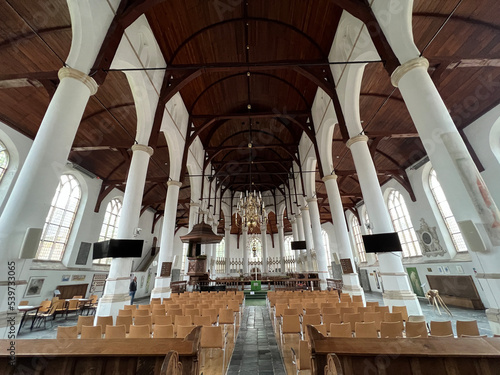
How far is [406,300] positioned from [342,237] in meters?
3.44

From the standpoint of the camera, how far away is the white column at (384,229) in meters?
4.93

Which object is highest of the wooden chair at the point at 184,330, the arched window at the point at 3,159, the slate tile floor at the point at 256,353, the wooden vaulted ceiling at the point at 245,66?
the wooden vaulted ceiling at the point at 245,66

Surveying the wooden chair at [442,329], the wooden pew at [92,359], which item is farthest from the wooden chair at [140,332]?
the wooden chair at [442,329]

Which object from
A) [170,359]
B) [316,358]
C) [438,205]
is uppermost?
[438,205]

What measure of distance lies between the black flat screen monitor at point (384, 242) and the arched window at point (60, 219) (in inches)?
513

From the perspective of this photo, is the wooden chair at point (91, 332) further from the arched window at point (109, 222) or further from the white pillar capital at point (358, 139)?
the arched window at point (109, 222)

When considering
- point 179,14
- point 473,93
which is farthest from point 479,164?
point 179,14

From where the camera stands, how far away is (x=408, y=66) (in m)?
3.98

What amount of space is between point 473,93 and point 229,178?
54.4 feet

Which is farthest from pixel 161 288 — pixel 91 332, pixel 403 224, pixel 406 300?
pixel 403 224

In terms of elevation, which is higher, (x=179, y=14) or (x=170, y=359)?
(x=179, y=14)

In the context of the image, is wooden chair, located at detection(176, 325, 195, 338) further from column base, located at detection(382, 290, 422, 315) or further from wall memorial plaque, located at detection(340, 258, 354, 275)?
wall memorial plaque, located at detection(340, 258, 354, 275)

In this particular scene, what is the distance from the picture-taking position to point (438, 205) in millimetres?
10711

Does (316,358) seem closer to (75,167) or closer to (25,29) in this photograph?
(25,29)
